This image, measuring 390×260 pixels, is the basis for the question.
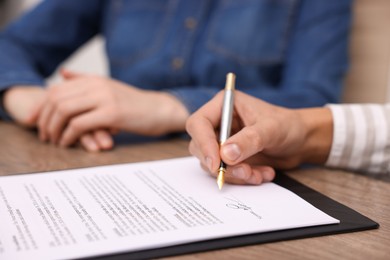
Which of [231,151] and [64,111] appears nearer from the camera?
[231,151]

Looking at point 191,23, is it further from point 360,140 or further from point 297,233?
point 297,233

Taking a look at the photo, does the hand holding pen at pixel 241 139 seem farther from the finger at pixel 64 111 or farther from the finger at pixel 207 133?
the finger at pixel 64 111

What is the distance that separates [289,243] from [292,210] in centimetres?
6

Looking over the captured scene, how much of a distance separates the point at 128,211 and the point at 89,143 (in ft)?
0.99

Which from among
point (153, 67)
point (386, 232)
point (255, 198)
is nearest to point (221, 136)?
point (255, 198)

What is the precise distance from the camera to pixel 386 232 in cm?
41

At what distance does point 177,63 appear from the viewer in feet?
3.30

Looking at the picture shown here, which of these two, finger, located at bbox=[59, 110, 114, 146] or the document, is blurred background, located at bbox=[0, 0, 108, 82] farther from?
the document

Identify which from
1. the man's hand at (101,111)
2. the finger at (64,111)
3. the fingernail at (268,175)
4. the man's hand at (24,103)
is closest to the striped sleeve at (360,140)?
the fingernail at (268,175)

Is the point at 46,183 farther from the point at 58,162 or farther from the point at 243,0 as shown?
the point at 243,0

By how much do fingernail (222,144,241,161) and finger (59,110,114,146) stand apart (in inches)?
10.8

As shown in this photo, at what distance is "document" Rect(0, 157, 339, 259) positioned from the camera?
0.36 metres

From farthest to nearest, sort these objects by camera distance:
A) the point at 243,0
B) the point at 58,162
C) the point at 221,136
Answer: the point at 243,0, the point at 58,162, the point at 221,136

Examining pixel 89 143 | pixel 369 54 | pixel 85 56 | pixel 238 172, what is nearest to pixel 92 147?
pixel 89 143
